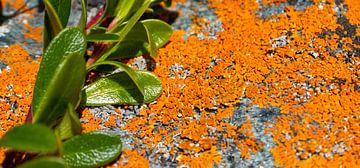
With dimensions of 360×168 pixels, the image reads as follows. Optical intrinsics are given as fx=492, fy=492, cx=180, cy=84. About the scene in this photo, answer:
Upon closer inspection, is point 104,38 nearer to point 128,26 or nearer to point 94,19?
point 128,26

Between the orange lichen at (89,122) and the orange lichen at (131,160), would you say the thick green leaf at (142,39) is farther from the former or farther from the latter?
the orange lichen at (131,160)

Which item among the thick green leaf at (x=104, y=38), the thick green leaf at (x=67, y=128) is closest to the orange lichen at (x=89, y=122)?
the thick green leaf at (x=67, y=128)

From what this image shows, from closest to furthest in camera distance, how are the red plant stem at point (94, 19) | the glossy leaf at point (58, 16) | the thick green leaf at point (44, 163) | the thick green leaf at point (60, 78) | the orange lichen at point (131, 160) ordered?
the thick green leaf at point (44, 163)
the thick green leaf at point (60, 78)
the orange lichen at point (131, 160)
the glossy leaf at point (58, 16)
the red plant stem at point (94, 19)

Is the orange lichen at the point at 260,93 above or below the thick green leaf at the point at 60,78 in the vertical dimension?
above

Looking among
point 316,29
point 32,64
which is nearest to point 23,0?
point 32,64

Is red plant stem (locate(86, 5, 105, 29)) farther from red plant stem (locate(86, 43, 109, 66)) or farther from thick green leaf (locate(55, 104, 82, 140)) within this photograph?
thick green leaf (locate(55, 104, 82, 140))

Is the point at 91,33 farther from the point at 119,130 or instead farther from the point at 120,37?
the point at 119,130

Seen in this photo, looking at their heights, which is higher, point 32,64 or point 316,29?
point 316,29
